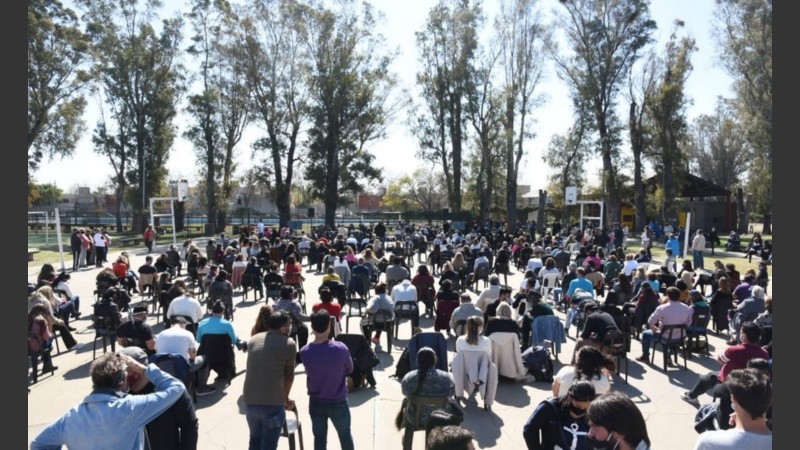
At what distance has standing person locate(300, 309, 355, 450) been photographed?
4.72 m

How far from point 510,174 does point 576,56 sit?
9.08 meters

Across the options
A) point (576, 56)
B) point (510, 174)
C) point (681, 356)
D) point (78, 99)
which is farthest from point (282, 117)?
point (681, 356)

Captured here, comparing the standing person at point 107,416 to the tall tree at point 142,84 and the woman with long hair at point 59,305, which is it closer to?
the woman with long hair at point 59,305

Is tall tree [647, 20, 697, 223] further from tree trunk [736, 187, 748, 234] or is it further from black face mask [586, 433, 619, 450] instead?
black face mask [586, 433, 619, 450]

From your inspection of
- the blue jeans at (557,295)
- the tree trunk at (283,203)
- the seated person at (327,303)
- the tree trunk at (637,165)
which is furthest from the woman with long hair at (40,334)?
the tree trunk at (637,165)

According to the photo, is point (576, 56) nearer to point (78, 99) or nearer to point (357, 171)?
point (357, 171)

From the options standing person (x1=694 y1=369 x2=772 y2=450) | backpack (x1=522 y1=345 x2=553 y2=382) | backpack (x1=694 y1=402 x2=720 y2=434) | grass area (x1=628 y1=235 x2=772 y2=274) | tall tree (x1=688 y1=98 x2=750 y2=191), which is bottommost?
backpack (x1=522 y1=345 x2=553 y2=382)

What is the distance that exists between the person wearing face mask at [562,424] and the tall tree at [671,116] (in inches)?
1379

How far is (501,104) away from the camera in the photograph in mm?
39188

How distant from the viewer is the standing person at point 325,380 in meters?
4.72

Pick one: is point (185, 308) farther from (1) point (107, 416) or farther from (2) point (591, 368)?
(2) point (591, 368)

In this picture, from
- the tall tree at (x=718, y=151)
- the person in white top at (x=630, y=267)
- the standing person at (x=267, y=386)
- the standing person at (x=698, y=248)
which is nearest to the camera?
the standing person at (x=267, y=386)

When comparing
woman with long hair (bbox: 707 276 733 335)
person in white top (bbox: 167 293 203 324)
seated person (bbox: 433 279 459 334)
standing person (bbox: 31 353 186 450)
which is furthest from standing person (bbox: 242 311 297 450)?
woman with long hair (bbox: 707 276 733 335)

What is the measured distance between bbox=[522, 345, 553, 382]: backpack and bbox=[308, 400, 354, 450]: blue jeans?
12.8 feet
